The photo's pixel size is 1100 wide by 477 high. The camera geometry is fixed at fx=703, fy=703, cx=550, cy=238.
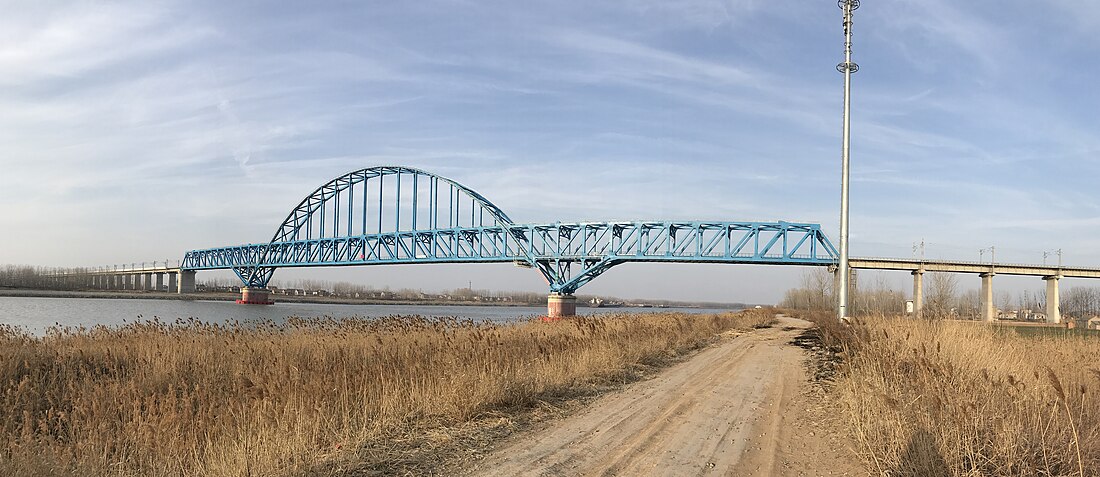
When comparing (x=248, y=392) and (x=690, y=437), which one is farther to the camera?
(x=248, y=392)

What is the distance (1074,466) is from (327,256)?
5053 inches

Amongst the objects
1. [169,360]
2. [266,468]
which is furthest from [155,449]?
[169,360]

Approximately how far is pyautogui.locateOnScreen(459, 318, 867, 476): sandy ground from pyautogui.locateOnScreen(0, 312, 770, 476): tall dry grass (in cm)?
131

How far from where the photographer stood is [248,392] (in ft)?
29.1

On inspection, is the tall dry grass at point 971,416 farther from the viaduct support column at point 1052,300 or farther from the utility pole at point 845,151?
the viaduct support column at point 1052,300

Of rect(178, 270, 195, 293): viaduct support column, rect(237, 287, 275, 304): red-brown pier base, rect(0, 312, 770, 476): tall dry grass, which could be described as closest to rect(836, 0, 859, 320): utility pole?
rect(0, 312, 770, 476): tall dry grass

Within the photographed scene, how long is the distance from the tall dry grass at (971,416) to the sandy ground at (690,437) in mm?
487

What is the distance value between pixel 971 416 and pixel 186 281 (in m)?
178

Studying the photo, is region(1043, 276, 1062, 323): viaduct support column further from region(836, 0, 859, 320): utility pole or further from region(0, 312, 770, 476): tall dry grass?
region(0, 312, 770, 476): tall dry grass

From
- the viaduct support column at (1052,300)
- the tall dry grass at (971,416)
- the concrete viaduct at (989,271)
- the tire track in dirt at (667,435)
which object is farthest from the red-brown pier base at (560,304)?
the tall dry grass at (971,416)

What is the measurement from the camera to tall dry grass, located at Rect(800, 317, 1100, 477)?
5.88 m

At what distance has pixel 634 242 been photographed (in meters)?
94.4

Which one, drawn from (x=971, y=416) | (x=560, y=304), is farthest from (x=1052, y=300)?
(x=971, y=416)

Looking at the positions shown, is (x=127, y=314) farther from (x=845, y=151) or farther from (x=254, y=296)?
(x=254, y=296)
